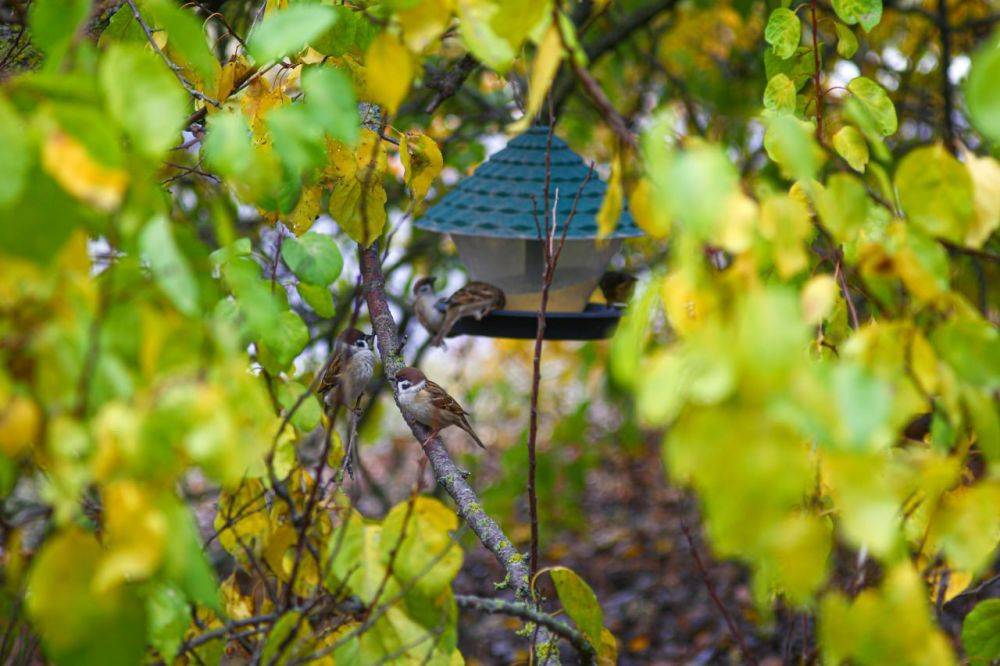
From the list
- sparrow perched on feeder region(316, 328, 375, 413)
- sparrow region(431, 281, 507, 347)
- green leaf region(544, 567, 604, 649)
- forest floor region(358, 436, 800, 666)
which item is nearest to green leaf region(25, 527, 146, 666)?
green leaf region(544, 567, 604, 649)

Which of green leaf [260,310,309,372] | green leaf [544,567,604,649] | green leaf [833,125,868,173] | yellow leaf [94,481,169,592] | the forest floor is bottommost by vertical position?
the forest floor

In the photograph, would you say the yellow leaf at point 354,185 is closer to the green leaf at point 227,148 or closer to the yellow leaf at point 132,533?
the green leaf at point 227,148

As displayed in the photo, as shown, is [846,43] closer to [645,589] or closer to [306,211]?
[306,211]

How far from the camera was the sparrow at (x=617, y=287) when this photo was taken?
3234 mm

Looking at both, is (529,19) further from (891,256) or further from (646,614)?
(646,614)

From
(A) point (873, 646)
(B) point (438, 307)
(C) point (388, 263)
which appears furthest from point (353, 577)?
(C) point (388, 263)

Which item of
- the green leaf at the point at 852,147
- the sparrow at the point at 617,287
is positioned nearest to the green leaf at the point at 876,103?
the green leaf at the point at 852,147

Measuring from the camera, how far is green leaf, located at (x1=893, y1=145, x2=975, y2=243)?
101cm

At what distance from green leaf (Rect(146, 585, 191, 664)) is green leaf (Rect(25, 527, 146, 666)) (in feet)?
0.99

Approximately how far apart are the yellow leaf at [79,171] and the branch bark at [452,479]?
0.78 meters

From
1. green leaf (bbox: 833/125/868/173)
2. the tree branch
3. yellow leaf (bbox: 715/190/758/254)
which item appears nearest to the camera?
yellow leaf (bbox: 715/190/758/254)

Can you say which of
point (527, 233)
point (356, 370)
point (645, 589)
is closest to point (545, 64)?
point (527, 233)

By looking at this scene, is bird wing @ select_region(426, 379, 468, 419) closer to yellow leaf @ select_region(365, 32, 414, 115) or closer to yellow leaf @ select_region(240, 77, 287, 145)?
yellow leaf @ select_region(240, 77, 287, 145)

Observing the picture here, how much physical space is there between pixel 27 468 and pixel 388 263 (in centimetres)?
371
